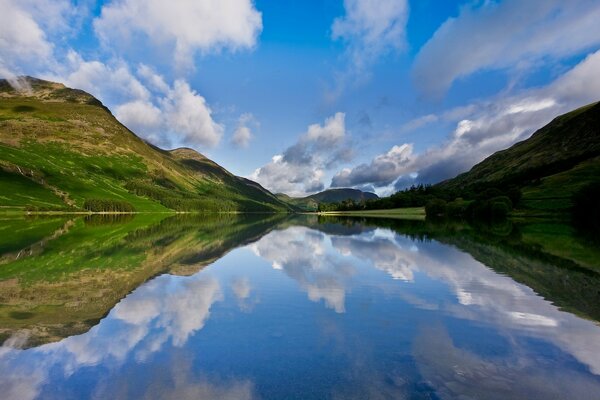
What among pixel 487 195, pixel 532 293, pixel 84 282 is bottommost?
pixel 532 293

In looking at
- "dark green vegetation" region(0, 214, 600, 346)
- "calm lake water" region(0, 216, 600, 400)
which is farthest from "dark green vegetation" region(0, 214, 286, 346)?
"calm lake water" region(0, 216, 600, 400)

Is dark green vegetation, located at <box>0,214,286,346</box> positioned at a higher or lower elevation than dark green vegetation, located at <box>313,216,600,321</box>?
higher

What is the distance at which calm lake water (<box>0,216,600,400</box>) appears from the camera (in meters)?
11.2

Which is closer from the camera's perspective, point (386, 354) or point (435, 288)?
point (386, 354)

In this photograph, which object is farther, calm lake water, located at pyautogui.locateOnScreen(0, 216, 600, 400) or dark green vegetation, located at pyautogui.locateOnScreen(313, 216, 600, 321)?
dark green vegetation, located at pyautogui.locateOnScreen(313, 216, 600, 321)

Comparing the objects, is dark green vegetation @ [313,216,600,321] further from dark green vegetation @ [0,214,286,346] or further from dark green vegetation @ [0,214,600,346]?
dark green vegetation @ [0,214,286,346]

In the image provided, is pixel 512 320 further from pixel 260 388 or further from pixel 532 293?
pixel 260 388

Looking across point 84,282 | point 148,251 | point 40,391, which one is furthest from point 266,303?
point 148,251

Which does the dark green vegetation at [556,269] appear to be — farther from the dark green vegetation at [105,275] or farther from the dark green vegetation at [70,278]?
the dark green vegetation at [70,278]

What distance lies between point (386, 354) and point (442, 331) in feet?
14.6

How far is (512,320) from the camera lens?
60.7 ft

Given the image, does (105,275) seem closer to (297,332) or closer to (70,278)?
(70,278)

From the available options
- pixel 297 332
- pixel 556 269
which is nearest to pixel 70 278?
pixel 297 332

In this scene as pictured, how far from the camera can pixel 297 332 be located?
16.4 m
